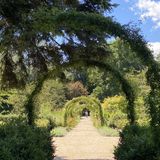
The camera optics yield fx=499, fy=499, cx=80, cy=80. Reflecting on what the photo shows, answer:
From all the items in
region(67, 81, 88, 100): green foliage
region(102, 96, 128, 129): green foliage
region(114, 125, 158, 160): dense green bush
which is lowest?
region(114, 125, 158, 160): dense green bush

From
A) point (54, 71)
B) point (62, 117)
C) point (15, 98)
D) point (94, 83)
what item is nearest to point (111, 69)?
point (54, 71)

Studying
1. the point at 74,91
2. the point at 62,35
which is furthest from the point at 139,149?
the point at 74,91

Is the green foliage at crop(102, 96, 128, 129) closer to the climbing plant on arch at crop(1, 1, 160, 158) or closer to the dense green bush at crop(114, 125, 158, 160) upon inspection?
the climbing plant on arch at crop(1, 1, 160, 158)

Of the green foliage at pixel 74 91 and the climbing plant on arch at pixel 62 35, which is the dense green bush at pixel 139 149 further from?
the green foliage at pixel 74 91

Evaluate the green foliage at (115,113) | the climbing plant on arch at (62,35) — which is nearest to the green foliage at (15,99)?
the climbing plant on arch at (62,35)

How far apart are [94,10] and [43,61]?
236 centimetres

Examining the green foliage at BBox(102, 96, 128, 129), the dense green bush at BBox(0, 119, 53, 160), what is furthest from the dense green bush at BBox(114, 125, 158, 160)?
the green foliage at BBox(102, 96, 128, 129)

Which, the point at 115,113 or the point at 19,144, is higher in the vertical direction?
the point at 115,113

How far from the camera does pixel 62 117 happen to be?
1534 inches

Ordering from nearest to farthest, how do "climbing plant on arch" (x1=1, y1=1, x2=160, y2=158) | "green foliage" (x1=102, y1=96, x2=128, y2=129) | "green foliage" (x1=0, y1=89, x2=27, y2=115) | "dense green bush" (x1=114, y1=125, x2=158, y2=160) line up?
"climbing plant on arch" (x1=1, y1=1, x2=160, y2=158) < "dense green bush" (x1=114, y1=125, x2=158, y2=160) < "green foliage" (x1=0, y1=89, x2=27, y2=115) < "green foliage" (x1=102, y1=96, x2=128, y2=129)

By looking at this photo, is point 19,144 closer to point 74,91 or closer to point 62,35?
point 62,35

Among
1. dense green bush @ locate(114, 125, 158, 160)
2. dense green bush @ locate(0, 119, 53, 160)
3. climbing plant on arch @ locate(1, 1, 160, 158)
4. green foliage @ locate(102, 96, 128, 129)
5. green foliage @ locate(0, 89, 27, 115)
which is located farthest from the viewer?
green foliage @ locate(102, 96, 128, 129)

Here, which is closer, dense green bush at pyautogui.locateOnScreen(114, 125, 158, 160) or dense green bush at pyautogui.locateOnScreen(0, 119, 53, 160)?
dense green bush at pyautogui.locateOnScreen(0, 119, 53, 160)

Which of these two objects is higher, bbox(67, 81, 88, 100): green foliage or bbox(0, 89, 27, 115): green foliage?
bbox(67, 81, 88, 100): green foliage
